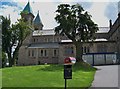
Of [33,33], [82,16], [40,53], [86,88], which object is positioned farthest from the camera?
[33,33]

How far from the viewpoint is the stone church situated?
61.9m

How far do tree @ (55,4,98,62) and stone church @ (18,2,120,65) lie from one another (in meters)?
Answer: 11.2

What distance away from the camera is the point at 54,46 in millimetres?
69812

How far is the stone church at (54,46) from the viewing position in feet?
203

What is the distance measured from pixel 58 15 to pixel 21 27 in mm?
24249

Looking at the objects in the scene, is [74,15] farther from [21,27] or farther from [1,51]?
[1,51]

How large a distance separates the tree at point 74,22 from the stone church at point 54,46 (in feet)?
36.6

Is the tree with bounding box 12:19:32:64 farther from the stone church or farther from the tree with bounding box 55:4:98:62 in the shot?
the tree with bounding box 55:4:98:62

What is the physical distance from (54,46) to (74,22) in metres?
27.3

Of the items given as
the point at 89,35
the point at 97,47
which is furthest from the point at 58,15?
the point at 97,47

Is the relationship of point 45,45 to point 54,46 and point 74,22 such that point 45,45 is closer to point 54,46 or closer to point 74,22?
point 54,46

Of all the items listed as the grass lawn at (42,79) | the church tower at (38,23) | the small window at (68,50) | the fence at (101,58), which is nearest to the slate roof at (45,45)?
the small window at (68,50)

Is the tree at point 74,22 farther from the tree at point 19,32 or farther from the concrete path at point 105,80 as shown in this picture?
the tree at point 19,32

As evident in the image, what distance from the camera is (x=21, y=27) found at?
216 feet
